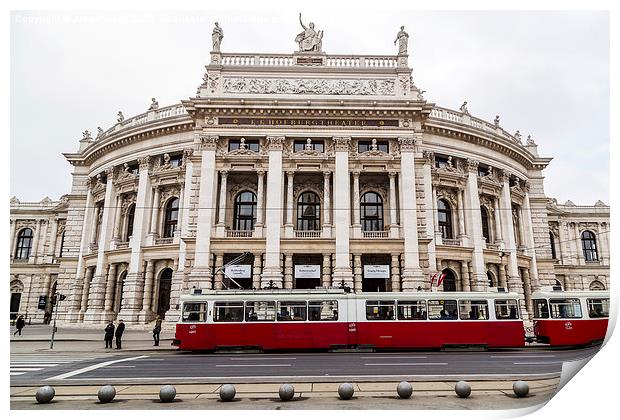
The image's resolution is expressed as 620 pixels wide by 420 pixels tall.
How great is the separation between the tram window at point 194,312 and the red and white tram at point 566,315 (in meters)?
13.4

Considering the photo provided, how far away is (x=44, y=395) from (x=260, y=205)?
69.0 feet

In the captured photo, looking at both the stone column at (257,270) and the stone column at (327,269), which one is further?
the stone column at (327,269)

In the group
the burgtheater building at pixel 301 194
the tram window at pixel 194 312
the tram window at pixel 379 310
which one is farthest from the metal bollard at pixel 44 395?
the burgtheater building at pixel 301 194

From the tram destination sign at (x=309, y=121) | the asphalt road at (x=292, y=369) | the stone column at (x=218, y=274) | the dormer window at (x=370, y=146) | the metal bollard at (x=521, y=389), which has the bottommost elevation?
the asphalt road at (x=292, y=369)

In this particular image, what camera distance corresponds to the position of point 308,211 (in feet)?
95.4

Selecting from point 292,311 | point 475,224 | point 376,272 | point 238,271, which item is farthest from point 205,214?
point 475,224

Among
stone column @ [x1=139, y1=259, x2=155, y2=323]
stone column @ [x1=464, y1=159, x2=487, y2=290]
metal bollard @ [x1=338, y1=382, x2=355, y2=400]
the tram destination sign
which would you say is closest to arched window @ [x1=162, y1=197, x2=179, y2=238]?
stone column @ [x1=139, y1=259, x2=155, y2=323]

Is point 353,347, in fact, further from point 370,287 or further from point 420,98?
point 420,98

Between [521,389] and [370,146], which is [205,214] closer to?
[370,146]

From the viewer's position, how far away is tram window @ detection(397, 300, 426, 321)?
57.7 ft

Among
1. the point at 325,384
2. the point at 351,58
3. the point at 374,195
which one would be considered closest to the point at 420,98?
the point at 351,58

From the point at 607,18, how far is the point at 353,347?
1420 centimetres

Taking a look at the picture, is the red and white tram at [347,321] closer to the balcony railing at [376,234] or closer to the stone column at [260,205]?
the stone column at [260,205]

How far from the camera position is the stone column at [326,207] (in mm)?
27125
